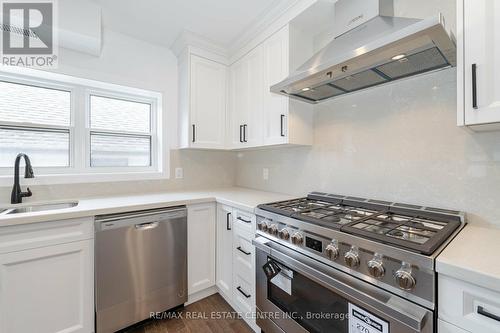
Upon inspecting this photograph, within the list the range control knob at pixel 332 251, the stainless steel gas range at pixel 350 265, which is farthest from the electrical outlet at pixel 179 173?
the range control knob at pixel 332 251

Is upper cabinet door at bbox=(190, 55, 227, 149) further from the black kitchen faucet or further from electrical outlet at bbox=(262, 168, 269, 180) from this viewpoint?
the black kitchen faucet

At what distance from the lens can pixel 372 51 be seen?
104cm

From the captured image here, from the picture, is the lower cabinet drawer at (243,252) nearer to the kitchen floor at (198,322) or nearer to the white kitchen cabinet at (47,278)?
the kitchen floor at (198,322)

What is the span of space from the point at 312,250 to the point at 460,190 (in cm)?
89

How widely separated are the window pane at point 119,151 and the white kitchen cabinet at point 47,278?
0.99 meters

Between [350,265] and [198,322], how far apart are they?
1.40 metres

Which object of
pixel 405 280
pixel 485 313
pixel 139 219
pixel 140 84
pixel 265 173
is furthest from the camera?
pixel 265 173

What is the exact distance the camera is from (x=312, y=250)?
1146 millimetres

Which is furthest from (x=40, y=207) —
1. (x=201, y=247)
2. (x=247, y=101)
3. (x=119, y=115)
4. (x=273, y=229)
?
(x=247, y=101)

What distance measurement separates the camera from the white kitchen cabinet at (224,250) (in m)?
1.85

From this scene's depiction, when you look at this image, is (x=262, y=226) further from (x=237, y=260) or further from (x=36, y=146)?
(x=36, y=146)

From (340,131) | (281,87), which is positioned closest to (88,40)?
(281,87)

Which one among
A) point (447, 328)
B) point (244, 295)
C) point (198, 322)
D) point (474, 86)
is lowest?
point (198, 322)

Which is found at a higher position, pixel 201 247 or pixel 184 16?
Answer: pixel 184 16
